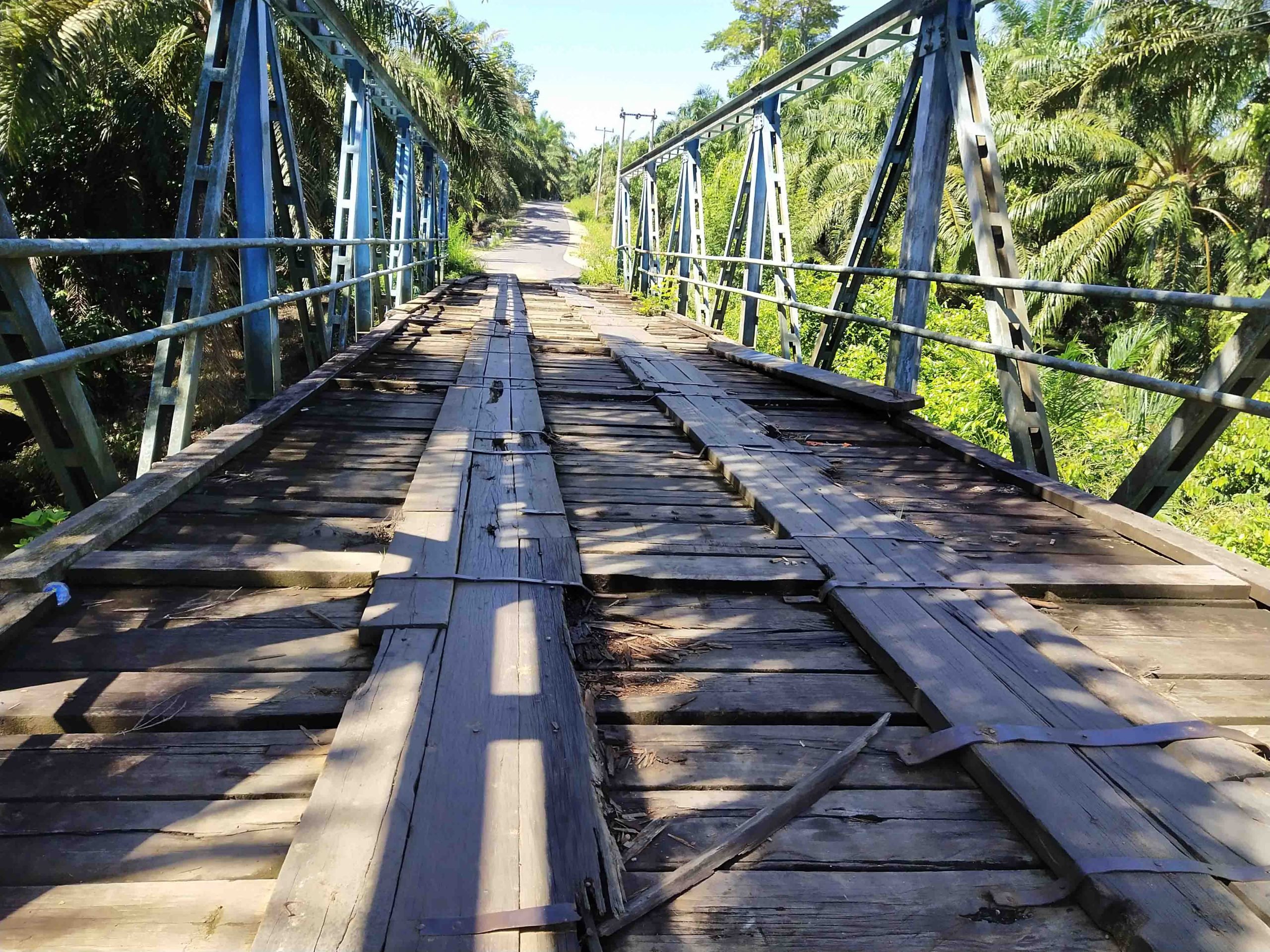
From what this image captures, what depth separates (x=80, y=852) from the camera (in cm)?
135

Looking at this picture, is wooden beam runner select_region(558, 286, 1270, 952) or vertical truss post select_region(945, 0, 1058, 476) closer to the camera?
wooden beam runner select_region(558, 286, 1270, 952)

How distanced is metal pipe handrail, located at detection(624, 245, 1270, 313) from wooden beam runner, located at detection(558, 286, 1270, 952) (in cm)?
113

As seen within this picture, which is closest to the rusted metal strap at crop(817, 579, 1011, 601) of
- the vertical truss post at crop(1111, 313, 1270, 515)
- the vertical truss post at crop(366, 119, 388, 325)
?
the vertical truss post at crop(1111, 313, 1270, 515)

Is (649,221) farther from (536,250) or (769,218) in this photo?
(536,250)

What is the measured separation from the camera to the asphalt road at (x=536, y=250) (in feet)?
98.4

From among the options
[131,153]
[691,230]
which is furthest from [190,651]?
[131,153]

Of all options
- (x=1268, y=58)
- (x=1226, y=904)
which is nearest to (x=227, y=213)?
(x=1226, y=904)

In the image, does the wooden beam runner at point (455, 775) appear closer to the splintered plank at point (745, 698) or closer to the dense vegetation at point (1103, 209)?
the splintered plank at point (745, 698)

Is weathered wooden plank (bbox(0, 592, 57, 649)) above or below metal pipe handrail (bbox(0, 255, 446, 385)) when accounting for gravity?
below

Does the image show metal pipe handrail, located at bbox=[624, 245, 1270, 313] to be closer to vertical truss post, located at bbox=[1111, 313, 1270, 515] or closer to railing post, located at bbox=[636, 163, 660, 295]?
vertical truss post, located at bbox=[1111, 313, 1270, 515]

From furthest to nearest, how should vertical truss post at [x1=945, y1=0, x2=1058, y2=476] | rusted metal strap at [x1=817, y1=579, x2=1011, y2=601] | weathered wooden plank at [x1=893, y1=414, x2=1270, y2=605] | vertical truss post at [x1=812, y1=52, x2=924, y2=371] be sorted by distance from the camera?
vertical truss post at [x1=812, y1=52, x2=924, y2=371]
vertical truss post at [x1=945, y1=0, x2=1058, y2=476]
weathered wooden plank at [x1=893, y1=414, x2=1270, y2=605]
rusted metal strap at [x1=817, y1=579, x2=1011, y2=601]

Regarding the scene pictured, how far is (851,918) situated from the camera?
4.26 ft

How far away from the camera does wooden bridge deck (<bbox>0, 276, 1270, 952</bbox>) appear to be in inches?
50.3

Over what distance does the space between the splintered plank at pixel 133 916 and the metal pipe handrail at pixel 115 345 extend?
54.9 inches
